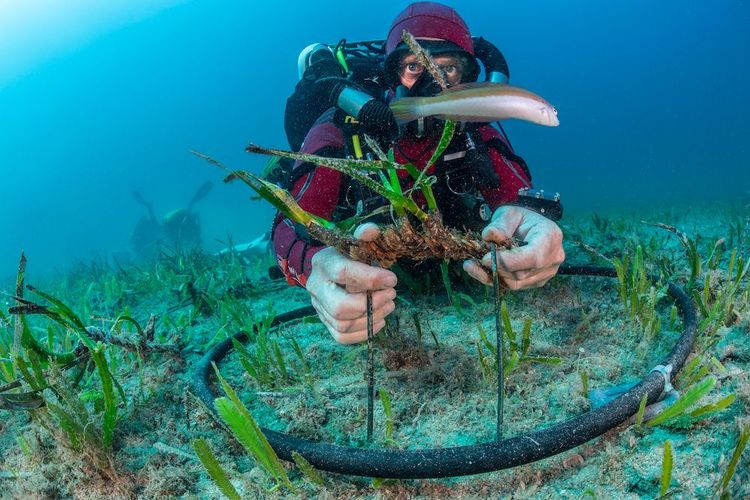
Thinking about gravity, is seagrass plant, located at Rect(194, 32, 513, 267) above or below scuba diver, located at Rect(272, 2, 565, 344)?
below

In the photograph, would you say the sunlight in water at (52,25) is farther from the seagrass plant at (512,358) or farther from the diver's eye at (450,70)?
the seagrass plant at (512,358)

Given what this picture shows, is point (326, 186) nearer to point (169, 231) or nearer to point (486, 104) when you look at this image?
point (486, 104)

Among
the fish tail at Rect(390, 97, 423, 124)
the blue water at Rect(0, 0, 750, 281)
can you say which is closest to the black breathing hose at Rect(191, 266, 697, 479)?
the fish tail at Rect(390, 97, 423, 124)

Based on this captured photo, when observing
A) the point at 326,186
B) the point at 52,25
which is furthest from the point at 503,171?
the point at 52,25

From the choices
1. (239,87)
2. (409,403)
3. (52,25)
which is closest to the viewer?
(409,403)

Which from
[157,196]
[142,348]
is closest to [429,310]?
[142,348]

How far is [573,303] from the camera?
2.58 m

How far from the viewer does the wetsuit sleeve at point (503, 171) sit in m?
3.28

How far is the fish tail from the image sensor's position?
148 centimetres

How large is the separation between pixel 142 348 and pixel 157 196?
226 feet

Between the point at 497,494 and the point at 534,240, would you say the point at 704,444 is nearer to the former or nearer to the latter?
the point at 497,494

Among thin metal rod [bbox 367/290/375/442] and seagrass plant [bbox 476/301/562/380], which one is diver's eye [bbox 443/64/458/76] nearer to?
seagrass plant [bbox 476/301/562/380]

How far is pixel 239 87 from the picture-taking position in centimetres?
10550

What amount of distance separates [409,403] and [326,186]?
187 cm
